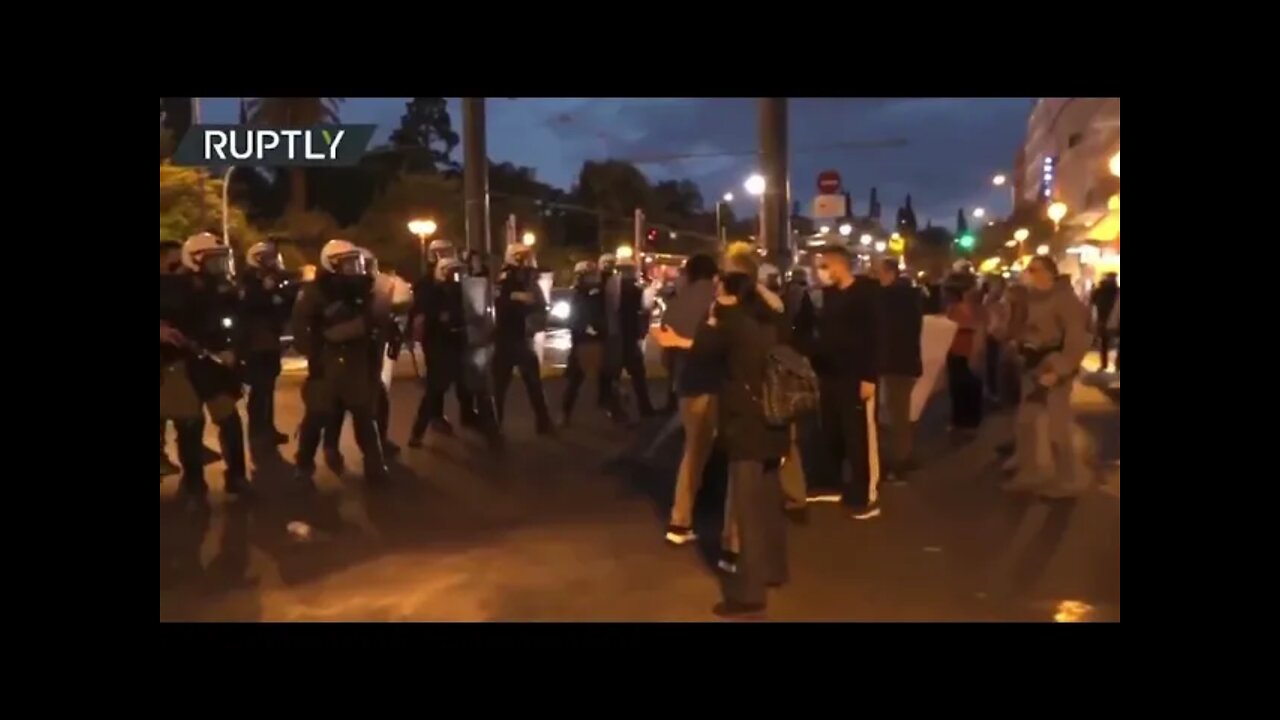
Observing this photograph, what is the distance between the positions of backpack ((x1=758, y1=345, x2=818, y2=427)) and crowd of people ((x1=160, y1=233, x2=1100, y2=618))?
0.04 feet

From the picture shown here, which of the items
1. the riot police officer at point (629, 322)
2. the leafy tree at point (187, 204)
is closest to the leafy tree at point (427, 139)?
the leafy tree at point (187, 204)

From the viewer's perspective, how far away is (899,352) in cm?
979

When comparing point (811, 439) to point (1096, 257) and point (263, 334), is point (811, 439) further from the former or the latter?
point (1096, 257)

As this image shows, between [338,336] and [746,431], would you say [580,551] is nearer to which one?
[746,431]

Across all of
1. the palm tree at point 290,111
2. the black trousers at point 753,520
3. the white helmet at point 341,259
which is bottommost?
the black trousers at point 753,520

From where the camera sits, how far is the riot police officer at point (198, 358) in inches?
342

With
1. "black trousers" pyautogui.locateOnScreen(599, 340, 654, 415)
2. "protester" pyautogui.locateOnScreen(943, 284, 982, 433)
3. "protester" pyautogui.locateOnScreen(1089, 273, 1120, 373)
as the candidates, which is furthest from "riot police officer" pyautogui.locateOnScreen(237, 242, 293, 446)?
"protester" pyautogui.locateOnScreen(1089, 273, 1120, 373)

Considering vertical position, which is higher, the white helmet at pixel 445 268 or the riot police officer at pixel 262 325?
the white helmet at pixel 445 268

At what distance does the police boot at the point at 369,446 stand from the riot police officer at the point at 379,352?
0.47 ft

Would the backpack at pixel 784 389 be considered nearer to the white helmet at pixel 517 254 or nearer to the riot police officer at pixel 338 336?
the riot police officer at pixel 338 336

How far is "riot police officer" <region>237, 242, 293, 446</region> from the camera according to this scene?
11078 millimetres

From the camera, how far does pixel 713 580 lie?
7242 millimetres
